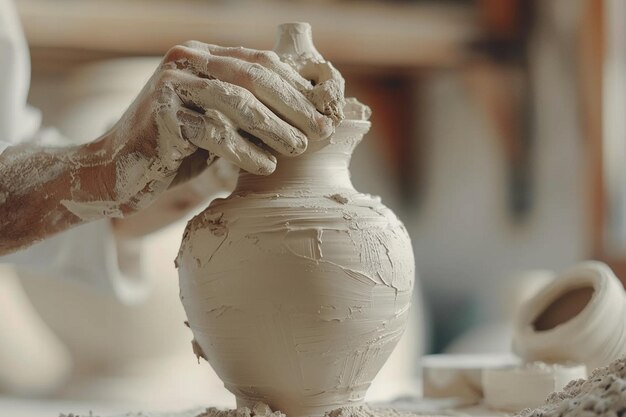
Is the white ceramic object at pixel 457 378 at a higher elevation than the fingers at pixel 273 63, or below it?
below

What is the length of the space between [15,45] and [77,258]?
1.56 feet

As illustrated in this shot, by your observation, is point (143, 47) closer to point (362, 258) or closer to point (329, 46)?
point (329, 46)

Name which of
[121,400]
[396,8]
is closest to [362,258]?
[121,400]

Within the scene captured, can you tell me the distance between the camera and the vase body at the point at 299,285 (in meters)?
1.27

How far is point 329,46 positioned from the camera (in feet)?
13.3

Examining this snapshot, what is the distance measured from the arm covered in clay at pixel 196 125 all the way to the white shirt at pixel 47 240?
61 centimetres

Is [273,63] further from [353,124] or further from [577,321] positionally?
[577,321]

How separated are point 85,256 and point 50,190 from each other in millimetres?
615

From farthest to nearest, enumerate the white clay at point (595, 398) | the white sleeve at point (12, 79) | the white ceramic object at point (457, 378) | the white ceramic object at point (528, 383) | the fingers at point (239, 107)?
the white sleeve at point (12, 79)
the white ceramic object at point (457, 378)
the white ceramic object at point (528, 383)
the fingers at point (239, 107)
the white clay at point (595, 398)

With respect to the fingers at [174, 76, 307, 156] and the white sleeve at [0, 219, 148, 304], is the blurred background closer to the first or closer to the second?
the white sleeve at [0, 219, 148, 304]

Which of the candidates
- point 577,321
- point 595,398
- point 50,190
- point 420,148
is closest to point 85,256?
point 50,190

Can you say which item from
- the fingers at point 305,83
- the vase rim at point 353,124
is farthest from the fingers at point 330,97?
the vase rim at point 353,124

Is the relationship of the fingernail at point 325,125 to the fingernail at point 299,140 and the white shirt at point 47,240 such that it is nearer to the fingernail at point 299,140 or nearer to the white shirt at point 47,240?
the fingernail at point 299,140

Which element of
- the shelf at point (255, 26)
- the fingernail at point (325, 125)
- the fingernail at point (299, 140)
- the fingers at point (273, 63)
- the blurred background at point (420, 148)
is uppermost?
the fingers at point (273, 63)
